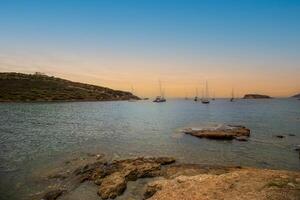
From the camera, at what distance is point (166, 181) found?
21.3m

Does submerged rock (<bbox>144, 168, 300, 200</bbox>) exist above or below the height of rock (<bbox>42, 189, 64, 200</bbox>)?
above

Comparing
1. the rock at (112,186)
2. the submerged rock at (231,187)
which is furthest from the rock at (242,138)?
the rock at (112,186)

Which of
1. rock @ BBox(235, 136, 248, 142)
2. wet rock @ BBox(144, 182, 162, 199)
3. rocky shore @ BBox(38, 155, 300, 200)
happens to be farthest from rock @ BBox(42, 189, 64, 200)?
rock @ BBox(235, 136, 248, 142)

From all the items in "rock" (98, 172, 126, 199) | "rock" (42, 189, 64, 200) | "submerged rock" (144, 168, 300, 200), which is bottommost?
"rock" (42, 189, 64, 200)

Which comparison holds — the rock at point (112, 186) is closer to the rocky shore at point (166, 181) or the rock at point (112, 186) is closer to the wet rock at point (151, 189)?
the rocky shore at point (166, 181)

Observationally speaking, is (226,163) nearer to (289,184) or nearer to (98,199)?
(289,184)

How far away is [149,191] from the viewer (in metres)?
20.0

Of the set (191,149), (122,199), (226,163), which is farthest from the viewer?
(191,149)

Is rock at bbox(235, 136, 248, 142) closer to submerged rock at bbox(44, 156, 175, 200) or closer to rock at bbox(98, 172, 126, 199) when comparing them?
submerged rock at bbox(44, 156, 175, 200)

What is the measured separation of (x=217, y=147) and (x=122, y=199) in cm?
2425

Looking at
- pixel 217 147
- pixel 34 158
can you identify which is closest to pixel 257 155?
pixel 217 147

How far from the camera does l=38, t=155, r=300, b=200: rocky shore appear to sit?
17.2 metres

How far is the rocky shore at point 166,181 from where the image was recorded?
17203 millimetres

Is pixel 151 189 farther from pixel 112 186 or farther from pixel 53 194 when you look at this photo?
pixel 53 194
